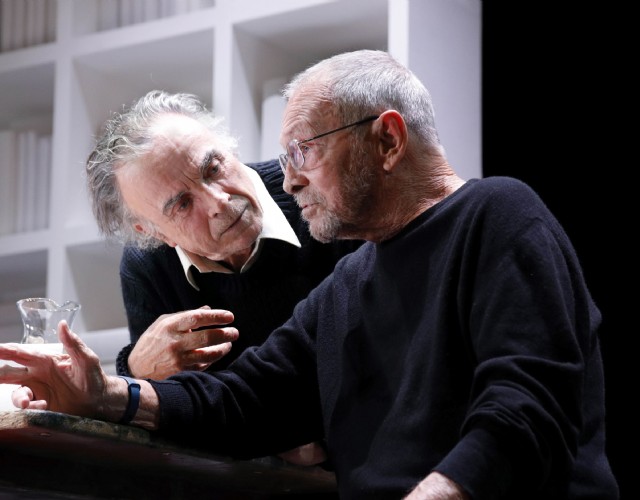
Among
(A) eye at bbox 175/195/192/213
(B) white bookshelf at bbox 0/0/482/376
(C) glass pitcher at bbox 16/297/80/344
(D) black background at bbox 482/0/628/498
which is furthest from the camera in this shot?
(B) white bookshelf at bbox 0/0/482/376

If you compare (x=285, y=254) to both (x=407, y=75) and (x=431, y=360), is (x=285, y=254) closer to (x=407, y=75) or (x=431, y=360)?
(x=407, y=75)

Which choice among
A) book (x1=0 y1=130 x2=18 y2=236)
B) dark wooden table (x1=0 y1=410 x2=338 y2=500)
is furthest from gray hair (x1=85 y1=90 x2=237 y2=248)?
book (x1=0 y1=130 x2=18 y2=236)

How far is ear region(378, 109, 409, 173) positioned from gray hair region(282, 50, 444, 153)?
2cm

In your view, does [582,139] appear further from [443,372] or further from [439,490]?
[439,490]

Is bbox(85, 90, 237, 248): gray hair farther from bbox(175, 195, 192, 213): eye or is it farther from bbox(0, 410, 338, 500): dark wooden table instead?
bbox(0, 410, 338, 500): dark wooden table

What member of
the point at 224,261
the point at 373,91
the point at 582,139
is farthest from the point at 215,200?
the point at 582,139

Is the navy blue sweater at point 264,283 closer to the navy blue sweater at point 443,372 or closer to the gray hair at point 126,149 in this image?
the gray hair at point 126,149

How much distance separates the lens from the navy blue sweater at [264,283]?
2.28 m

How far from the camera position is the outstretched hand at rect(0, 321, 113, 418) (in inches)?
61.8

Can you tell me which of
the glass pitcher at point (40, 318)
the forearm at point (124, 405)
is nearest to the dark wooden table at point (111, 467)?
the forearm at point (124, 405)

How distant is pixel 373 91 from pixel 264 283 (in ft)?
2.02

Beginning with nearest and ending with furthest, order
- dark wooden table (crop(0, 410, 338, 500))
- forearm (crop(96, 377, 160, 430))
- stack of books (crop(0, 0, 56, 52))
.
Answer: dark wooden table (crop(0, 410, 338, 500)) → forearm (crop(96, 377, 160, 430)) → stack of books (crop(0, 0, 56, 52))

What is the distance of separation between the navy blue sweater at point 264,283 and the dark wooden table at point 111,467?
39 centimetres

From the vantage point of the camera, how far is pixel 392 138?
178 cm
